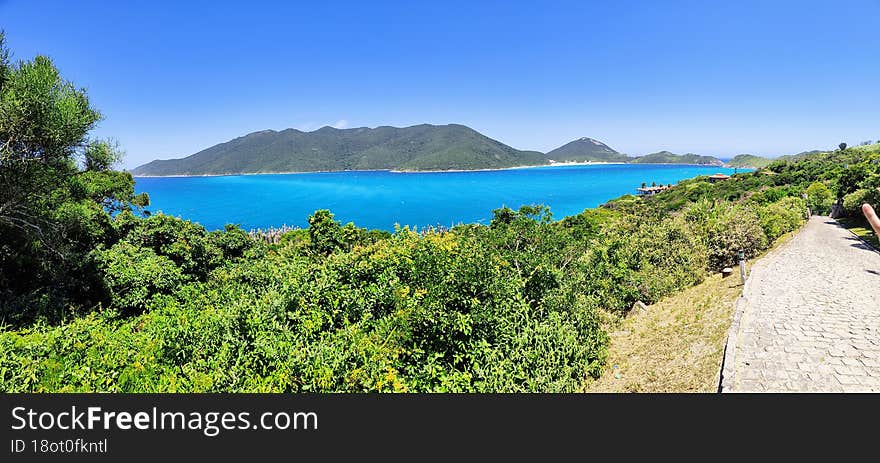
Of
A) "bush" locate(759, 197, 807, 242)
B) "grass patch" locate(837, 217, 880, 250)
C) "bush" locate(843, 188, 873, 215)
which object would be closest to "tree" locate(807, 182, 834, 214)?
"grass patch" locate(837, 217, 880, 250)

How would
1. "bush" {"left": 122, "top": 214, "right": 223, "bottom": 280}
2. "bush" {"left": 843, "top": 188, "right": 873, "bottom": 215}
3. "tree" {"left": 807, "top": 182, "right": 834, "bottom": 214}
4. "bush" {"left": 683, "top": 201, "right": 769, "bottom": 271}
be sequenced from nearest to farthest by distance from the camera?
"bush" {"left": 122, "top": 214, "right": 223, "bottom": 280}, "bush" {"left": 683, "top": 201, "right": 769, "bottom": 271}, "bush" {"left": 843, "top": 188, "right": 873, "bottom": 215}, "tree" {"left": 807, "top": 182, "right": 834, "bottom": 214}

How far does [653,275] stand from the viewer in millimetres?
13391

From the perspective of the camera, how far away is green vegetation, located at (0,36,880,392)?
4.49m

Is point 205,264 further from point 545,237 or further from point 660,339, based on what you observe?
point 660,339

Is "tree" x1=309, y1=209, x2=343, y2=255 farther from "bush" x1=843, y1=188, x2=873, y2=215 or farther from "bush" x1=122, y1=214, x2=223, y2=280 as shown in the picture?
"bush" x1=843, y1=188, x2=873, y2=215

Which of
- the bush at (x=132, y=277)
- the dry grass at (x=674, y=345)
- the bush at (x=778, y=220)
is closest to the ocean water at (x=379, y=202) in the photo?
the bush at (x=778, y=220)

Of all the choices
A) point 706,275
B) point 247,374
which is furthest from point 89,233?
point 706,275

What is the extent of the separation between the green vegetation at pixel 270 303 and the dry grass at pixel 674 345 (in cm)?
60

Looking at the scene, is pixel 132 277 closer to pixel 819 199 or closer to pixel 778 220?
pixel 778 220

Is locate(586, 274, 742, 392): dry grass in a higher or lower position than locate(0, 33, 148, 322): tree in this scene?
lower

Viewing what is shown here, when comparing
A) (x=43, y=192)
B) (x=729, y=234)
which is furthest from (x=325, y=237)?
(x=729, y=234)

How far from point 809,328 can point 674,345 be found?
2.43 metres

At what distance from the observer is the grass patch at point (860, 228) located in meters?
18.9

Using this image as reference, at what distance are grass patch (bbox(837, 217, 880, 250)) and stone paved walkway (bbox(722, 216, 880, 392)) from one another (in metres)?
7.16
